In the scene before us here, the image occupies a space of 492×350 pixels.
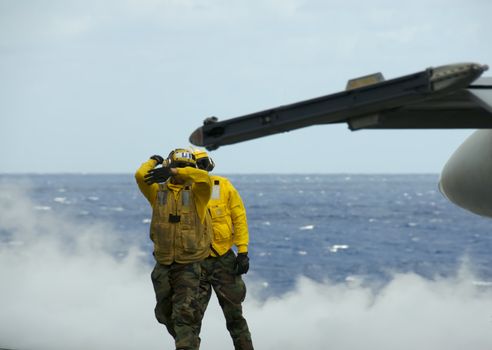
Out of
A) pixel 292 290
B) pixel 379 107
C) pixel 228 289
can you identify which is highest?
pixel 379 107

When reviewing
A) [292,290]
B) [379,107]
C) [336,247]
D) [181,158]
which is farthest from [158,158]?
[336,247]

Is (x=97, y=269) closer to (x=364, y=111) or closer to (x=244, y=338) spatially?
(x=244, y=338)

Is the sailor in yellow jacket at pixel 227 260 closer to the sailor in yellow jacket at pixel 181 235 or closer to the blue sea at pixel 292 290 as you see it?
the sailor in yellow jacket at pixel 181 235

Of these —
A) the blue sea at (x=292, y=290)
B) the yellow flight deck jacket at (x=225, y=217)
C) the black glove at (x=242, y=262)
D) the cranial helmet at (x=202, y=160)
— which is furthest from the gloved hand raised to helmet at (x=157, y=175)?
the blue sea at (x=292, y=290)

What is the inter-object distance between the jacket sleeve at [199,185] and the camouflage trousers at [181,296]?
0.41 meters

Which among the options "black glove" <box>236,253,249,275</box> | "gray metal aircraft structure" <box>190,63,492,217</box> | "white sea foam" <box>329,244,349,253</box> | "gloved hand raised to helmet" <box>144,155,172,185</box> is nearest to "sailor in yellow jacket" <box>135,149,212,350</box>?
"gloved hand raised to helmet" <box>144,155,172,185</box>

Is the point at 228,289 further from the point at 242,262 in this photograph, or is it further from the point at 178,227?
the point at 178,227

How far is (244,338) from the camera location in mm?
8453

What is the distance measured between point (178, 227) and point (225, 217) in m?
0.78

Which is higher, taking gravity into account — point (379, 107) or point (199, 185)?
point (379, 107)

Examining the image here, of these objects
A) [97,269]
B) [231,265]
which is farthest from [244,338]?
[97,269]

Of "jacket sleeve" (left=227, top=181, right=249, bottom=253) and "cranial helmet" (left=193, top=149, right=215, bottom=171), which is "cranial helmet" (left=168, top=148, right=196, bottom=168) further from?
"jacket sleeve" (left=227, top=181, right=249, bottom=253)

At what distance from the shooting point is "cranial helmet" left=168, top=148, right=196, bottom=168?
778 cm

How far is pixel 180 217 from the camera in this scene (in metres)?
7.71
